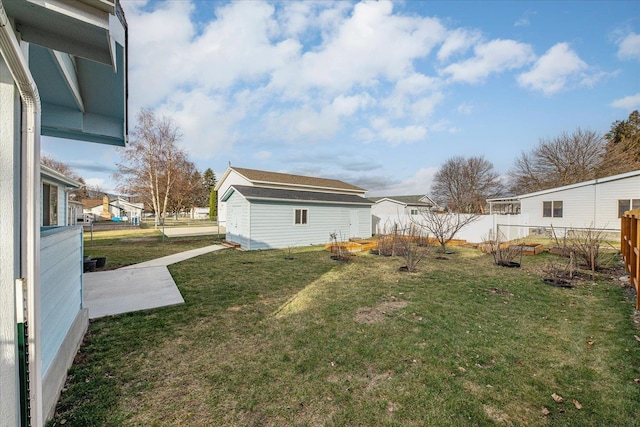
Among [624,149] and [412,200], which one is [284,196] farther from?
[624,149]

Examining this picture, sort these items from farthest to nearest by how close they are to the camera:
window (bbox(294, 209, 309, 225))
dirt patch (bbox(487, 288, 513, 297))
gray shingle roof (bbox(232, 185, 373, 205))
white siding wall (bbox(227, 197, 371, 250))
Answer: window (bbox(294, 209, 309, 225)) → white siding wall (bbox(227, 197, 371, 250)) → gray shingle roof (bbox(232, 185, 373, 205)) → dirt patch (bbox(487, 288, 513, 297))

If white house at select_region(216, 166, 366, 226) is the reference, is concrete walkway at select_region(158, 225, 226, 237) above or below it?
below

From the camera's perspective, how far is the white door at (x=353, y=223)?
17391 mm

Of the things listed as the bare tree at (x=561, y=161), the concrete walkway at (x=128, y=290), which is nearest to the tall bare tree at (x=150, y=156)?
the concrete walkway at (x=128, y=290)

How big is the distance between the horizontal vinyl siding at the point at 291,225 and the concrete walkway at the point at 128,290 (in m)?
5.00

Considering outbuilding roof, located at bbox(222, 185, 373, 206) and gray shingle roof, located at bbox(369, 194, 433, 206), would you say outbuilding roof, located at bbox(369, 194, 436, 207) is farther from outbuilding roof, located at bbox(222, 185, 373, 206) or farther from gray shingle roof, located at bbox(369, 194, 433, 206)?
outbuilding roof, located at bbox(222, 185, 373, 206)

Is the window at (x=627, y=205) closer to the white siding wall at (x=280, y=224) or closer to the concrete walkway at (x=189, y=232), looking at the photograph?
the white siding wall at (x=280, y=224)

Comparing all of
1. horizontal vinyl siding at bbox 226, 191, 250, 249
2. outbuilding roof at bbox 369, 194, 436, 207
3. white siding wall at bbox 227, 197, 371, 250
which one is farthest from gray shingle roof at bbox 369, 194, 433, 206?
horizontal vinyl siding at bbox 226, 191, 250, 249

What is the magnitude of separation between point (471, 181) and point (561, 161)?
31.6 feet

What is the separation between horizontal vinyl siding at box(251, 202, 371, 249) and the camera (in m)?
12.9

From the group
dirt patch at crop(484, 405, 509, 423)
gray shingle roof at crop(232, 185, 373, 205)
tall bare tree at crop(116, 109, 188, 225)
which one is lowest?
dirt patch at crop(484, 405, 509, 423)

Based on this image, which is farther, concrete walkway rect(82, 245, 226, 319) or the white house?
the white house

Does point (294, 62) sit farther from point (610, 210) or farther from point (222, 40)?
point (610, 210)

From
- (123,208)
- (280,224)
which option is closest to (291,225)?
(280,224)
